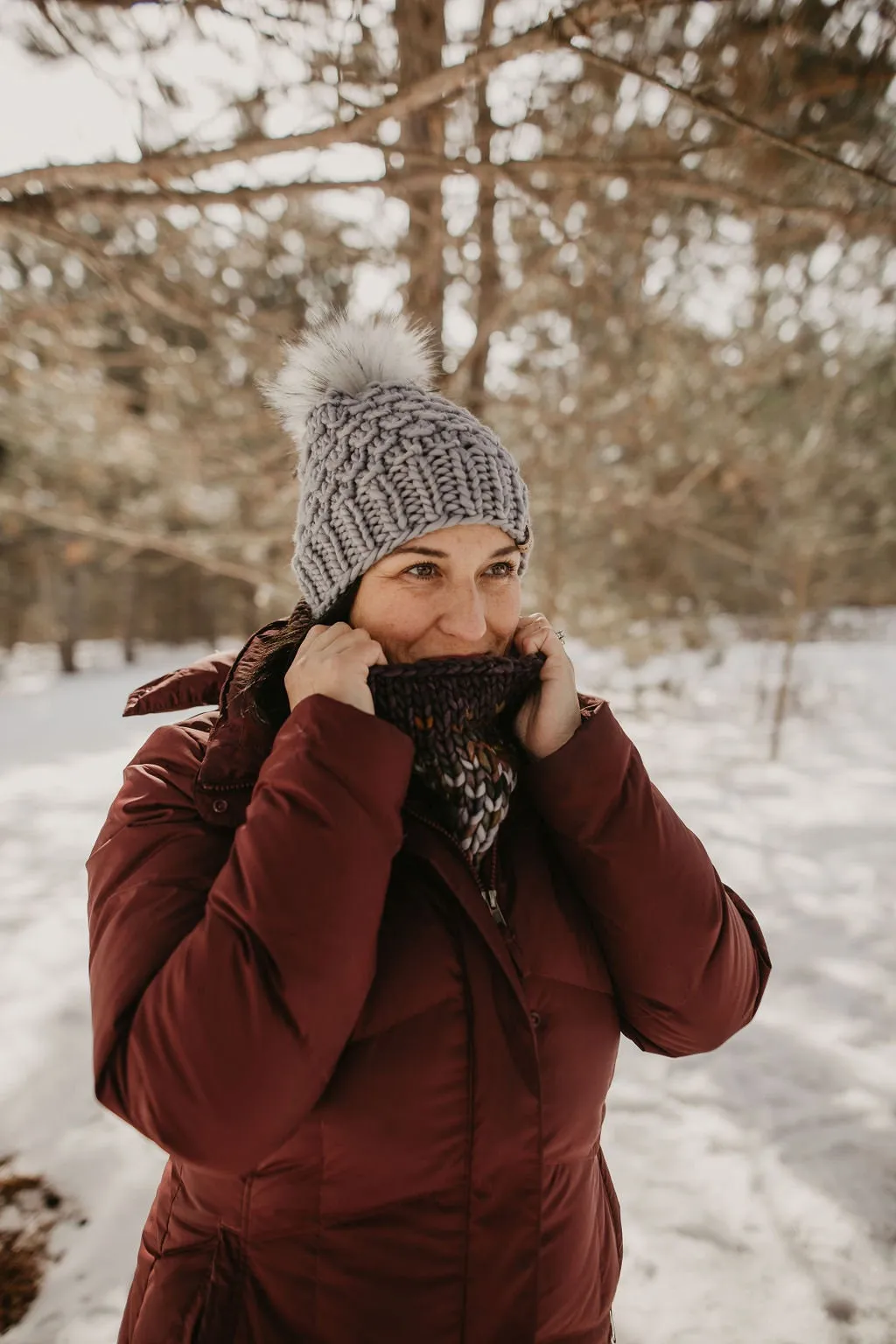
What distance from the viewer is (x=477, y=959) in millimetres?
998

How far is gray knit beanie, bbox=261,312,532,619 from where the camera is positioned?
116 cm

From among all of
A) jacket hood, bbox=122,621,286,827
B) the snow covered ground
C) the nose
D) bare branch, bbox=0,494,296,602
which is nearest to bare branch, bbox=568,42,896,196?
the nose

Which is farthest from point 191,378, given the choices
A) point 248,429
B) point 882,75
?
point 882,75

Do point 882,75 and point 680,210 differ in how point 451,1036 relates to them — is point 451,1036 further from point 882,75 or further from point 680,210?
point 680,210

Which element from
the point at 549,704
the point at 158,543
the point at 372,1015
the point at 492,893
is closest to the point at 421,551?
the point at 549,704

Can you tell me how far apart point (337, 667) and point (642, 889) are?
1.74 feet

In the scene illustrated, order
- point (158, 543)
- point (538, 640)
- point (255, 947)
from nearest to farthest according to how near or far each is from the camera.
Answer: point (255, 947)
point (538, 640)
point (158, 543)

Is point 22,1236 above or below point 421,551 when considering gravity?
below

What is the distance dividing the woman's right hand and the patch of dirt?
6.10 ft

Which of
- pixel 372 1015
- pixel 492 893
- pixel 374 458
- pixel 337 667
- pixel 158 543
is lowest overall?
pixel 372 1015

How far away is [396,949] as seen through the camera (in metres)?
0.99

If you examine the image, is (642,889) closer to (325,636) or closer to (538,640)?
(538,640)

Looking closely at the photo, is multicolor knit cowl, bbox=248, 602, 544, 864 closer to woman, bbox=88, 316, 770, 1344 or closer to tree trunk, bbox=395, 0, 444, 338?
woman, bbox=88, 316, 770, 1344

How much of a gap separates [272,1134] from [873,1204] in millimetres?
2101
